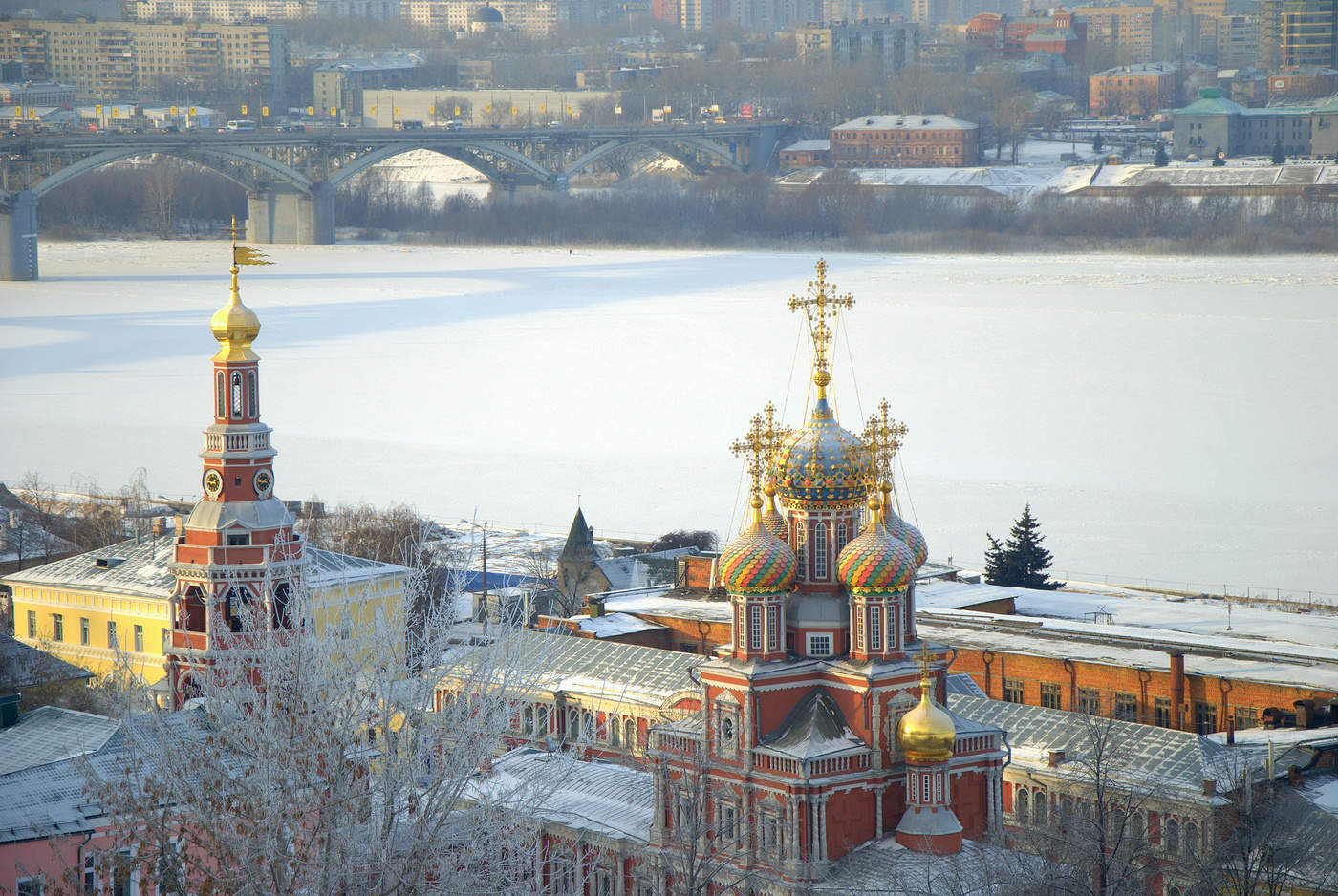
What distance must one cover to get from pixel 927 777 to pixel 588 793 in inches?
113

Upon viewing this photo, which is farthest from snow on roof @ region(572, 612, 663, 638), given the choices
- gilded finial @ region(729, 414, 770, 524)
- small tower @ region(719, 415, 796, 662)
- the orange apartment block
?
the orange apartment block

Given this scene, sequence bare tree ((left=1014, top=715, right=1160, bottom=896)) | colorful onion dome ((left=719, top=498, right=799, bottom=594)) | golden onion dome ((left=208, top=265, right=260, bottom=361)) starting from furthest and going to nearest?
1. golden onion dome ((left=208, top=265, right=260, bottom=361))
2. colorful onion dome ((left=719, top=498, right=799, bottom=594))
3. bare tree ((left=1014, top=715, right=1160, bottom=896))

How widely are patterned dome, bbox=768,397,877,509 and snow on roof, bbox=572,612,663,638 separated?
21.4ft

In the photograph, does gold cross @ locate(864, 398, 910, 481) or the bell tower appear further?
the bell tower

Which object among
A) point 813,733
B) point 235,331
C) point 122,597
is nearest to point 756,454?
point 813,733

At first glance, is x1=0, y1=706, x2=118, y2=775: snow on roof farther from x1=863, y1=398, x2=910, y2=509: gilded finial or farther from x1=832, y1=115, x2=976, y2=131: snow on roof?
x1=832, y1=115, x2=976, y2=131: snow on roof

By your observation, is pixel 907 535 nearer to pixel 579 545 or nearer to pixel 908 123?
pixel 579 545

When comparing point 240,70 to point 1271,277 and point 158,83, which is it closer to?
point 158,83

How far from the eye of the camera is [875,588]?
14156mm

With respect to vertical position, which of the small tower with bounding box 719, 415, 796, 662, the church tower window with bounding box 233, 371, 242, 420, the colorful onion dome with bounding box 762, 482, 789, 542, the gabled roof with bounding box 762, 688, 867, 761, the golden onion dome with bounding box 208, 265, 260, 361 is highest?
the golden onion dome with bounding box 208, 265, 260, 361

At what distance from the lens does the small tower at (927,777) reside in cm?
1398

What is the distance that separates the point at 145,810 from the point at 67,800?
3.24 m

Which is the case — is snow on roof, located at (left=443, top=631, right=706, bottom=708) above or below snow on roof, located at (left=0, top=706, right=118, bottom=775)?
below

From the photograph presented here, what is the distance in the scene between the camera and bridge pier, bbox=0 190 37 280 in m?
63.0
